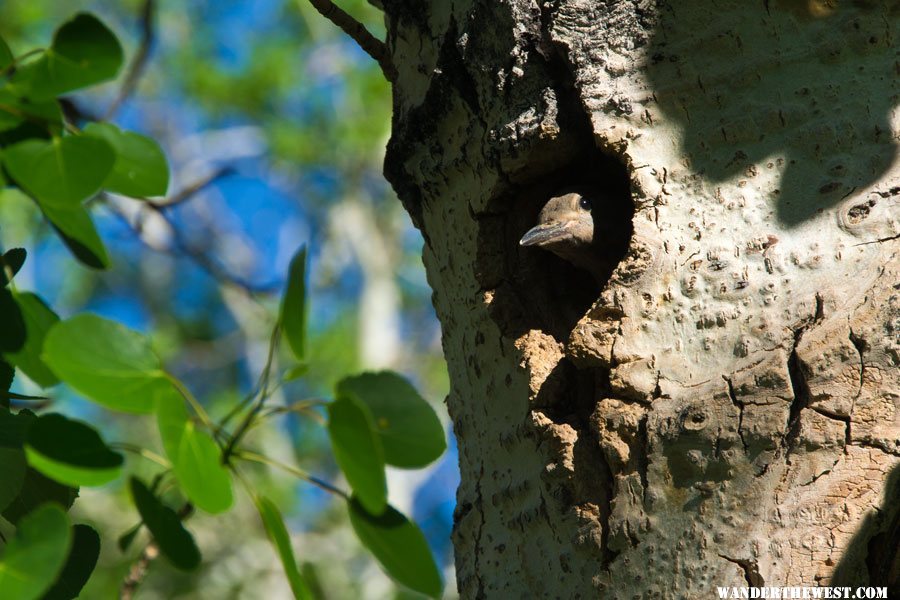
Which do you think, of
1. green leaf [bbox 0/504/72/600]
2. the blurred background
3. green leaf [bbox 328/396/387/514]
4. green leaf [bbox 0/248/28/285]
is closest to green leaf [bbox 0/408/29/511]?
green leaf [bbox 0/248/28/285]

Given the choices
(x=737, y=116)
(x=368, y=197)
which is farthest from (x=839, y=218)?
(x=368, y=197)

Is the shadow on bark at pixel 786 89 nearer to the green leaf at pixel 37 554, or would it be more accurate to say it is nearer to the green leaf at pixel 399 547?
the green leaf at pixel 399 547

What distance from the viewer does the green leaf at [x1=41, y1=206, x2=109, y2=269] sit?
1.24m

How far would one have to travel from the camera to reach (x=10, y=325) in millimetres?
1241

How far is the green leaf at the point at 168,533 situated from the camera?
1.16 metres

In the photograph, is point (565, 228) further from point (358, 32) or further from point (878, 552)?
point (878, 552)

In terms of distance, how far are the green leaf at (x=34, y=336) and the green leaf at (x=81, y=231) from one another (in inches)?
3.4

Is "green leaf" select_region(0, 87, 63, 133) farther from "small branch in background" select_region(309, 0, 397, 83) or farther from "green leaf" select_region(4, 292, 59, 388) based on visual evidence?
"small branch in background" select_region(309, 0, 397, 83)

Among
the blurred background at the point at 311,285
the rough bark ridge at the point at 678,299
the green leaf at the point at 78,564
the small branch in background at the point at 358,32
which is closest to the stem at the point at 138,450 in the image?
the green leaf at the point at 78,564

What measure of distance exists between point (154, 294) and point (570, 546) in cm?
1625

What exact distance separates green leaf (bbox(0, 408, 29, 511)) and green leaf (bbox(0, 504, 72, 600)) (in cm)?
33

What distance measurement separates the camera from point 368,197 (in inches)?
545

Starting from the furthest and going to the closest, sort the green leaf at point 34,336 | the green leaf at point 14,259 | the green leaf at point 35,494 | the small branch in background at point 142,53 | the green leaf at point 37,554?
the small branch in background at point 142,53, the green leaf at point 35,494, the green leaf at point 14,259, the green leaf at point 34,336, the green leaf at point 37,554

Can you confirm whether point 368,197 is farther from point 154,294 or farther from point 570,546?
point 570,546
